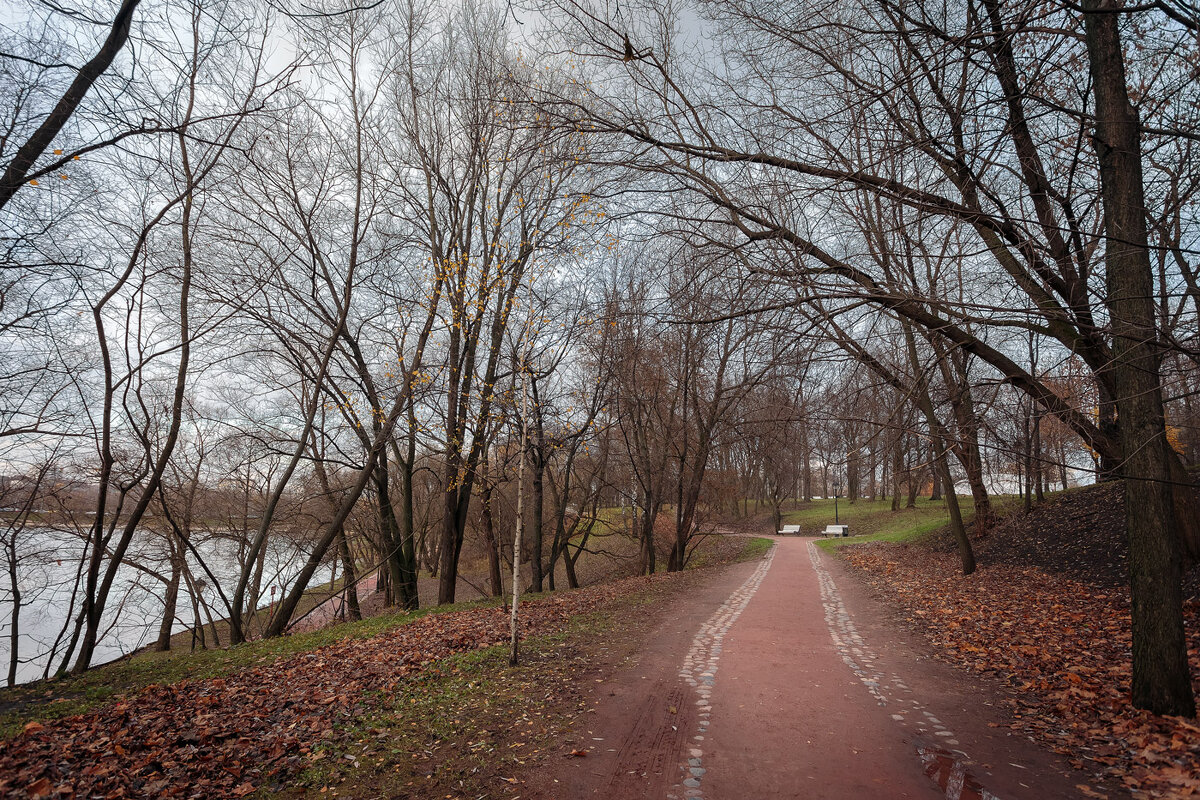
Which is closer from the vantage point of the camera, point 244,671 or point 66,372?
point 244,671

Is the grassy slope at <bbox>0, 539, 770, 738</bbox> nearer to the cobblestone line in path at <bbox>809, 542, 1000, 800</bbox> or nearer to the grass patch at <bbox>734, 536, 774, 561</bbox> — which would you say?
the cobblestone line in path at <bbox>809, 542, 1000, 800</bbox>

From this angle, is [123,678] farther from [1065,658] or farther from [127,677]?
[1065,658]

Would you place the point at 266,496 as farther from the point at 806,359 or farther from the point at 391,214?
the point at 806,359

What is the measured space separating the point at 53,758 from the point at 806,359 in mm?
6947

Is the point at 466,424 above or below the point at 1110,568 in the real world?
above

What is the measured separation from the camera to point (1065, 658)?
6.28 metres

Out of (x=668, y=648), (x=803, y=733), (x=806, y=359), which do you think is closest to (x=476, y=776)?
(x=803, y=733)

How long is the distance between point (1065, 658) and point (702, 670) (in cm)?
400

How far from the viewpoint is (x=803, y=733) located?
4.91 m

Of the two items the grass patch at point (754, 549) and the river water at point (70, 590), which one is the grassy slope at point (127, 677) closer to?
the river water at point (70, 590)

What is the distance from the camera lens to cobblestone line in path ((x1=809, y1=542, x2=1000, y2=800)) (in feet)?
13.2

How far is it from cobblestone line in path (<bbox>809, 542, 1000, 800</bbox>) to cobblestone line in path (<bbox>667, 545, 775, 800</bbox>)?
5.43 ft

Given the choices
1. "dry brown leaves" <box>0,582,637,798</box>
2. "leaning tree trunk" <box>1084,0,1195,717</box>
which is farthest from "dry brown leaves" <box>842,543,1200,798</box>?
"dry brown leaves" <box>0,582,637,798</box>

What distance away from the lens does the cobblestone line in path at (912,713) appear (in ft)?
13.2
